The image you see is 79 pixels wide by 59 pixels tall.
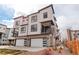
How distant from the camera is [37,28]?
2047 mm

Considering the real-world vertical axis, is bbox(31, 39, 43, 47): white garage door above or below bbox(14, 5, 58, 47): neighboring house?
below

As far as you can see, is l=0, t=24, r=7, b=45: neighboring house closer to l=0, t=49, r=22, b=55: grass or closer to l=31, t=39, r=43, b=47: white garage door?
l=0, t=49, r=22, b=55: grass

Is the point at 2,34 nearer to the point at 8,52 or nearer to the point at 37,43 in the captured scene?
the point at 8,52

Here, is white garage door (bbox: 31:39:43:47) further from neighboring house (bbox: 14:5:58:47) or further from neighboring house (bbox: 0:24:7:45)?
neighboring house (bbox: 0:24:7:45)

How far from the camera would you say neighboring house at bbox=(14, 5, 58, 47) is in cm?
201

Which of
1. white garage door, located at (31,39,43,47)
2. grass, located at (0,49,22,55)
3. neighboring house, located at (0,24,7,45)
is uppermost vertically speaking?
neighboring house, located at (0,24,7,45)

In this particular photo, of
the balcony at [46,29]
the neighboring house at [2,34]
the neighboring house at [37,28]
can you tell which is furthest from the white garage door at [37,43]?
the neighboring house at [2,34]

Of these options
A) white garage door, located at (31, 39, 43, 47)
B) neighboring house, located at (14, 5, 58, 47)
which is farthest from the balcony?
white garage door, located at (31, 39, 43, 47)

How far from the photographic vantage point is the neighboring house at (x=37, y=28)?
6.59 ft

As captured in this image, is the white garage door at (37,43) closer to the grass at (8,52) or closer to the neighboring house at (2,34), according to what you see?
the grass at (8,52)

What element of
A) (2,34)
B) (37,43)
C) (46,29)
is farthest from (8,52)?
(46,29)

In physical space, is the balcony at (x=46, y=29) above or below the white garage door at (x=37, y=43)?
above

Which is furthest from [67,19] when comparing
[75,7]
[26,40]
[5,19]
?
[5,19]

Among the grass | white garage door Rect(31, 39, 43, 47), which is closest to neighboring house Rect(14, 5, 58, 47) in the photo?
white garage door Rect(31, 39, 43, 47)
